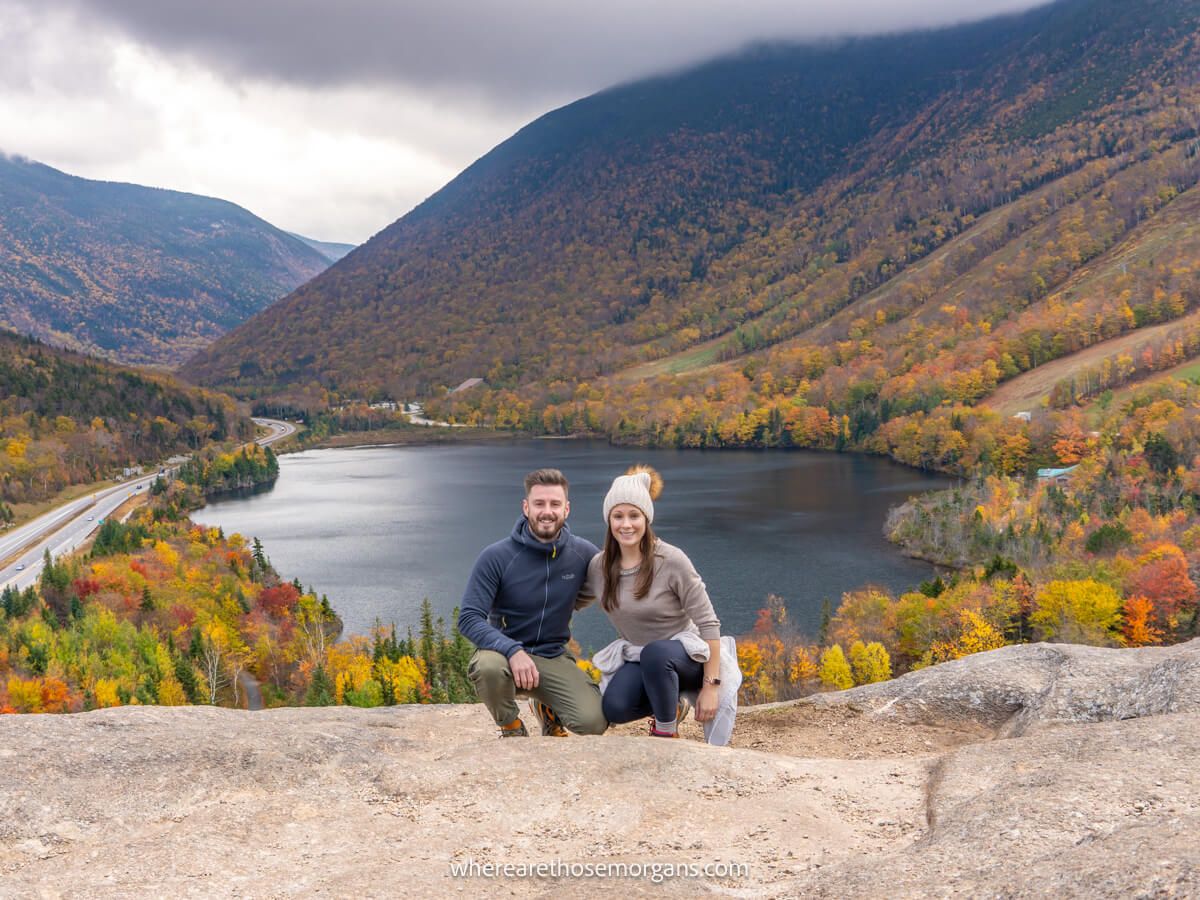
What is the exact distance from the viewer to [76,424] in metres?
164

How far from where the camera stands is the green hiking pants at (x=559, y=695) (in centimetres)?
850

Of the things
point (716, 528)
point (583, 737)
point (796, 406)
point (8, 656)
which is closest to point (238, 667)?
point (8, 656)

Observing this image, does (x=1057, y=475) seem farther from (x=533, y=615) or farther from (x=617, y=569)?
(x=533, y=615)

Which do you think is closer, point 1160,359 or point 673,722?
point 673,722

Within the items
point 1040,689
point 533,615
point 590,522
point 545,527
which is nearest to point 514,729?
point 533,615

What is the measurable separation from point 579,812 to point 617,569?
2.30m

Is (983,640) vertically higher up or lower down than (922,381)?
lower down

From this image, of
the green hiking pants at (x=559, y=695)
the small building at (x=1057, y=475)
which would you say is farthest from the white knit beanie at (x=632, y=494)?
the small building at (x=1057, y=475)

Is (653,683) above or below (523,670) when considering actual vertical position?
below

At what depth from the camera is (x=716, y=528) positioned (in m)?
89.4

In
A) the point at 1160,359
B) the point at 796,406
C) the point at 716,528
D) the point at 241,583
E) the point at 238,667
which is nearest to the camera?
the point at 238,667

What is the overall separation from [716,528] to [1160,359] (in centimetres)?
9147

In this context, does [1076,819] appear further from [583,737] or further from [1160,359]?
[1160,359]

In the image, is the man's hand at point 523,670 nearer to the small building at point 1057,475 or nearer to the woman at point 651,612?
the woman at point 651,612
